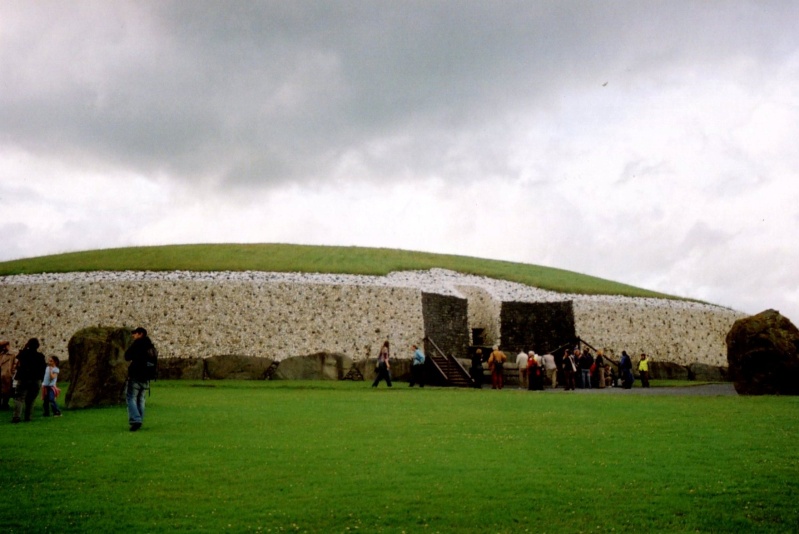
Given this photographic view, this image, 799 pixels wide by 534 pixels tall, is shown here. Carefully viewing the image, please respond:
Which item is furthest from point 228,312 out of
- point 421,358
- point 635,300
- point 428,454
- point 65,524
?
point 65,524

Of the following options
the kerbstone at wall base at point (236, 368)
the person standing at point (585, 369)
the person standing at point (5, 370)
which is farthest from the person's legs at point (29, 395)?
the person standing at point (585, 369)

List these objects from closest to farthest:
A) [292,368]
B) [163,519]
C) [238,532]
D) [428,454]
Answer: [238,532], [163,519], [428,454], [292,368]

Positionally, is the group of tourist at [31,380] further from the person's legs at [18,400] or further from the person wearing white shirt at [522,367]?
the person wearing white shirt at [522,367]

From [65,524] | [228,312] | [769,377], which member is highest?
[228,312]

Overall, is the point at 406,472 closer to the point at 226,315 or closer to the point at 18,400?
the point at 18,400

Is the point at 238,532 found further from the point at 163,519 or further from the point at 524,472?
the point at 524,472

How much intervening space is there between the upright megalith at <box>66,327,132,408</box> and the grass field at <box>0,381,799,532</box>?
6.97 feet

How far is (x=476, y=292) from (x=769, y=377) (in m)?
20.6

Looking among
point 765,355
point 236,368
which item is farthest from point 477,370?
point 236,368

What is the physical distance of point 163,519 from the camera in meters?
7.07

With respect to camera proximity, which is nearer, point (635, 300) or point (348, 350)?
point (348, 350)

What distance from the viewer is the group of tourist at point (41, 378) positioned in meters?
12.5

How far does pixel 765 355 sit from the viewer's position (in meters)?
19.8

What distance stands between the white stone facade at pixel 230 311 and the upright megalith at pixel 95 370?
15280mm
